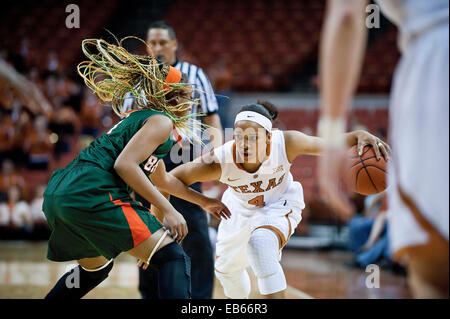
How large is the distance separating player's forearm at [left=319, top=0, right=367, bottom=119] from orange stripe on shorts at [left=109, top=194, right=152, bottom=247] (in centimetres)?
129

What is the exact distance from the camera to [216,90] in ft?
38.9

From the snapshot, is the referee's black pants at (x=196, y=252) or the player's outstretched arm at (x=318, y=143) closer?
the player's outstretched arm at (x=318, y=143)

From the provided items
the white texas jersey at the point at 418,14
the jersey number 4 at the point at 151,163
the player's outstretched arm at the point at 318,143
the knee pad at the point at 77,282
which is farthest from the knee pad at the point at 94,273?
the white texas jersey at the point at 418,14

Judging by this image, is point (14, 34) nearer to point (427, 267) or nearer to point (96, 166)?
point (96, 166)

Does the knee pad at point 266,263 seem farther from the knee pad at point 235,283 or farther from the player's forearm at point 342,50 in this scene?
the player's forearm at point 342,50

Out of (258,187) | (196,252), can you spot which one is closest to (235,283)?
(196,252)

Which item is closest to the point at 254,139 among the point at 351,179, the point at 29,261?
the point at 351,179

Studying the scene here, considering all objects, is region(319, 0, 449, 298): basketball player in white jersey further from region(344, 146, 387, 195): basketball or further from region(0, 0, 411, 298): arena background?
region(0, 0, 411, 298): arena background

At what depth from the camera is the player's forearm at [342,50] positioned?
1353 mm

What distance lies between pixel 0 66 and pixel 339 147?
142 centimetres

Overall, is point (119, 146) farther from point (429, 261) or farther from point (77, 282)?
point (429, 261)

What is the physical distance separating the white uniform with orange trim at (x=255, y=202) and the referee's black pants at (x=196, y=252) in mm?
212

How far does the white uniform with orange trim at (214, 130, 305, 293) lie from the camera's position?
3207 millimetres

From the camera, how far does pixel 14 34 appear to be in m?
14.4
